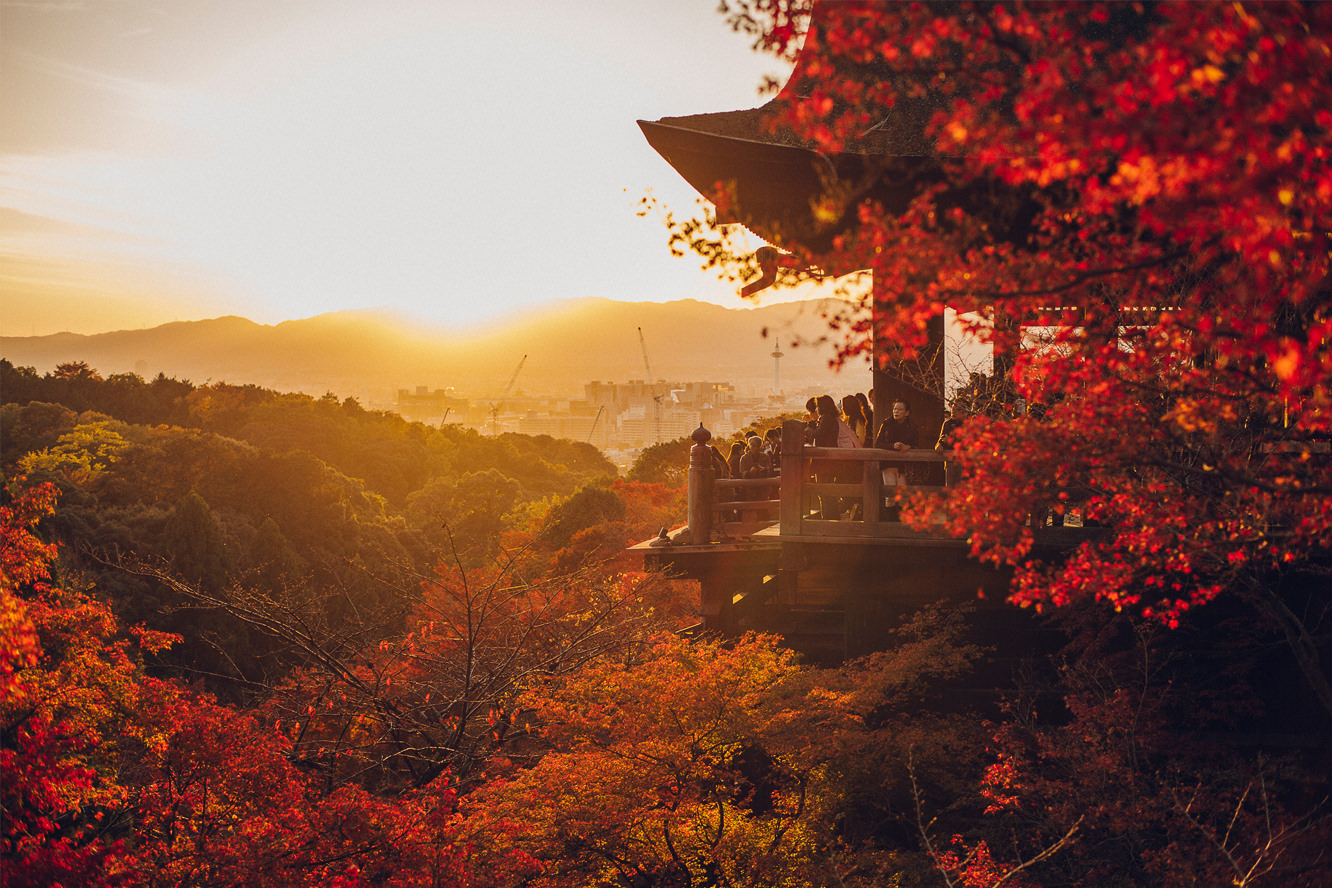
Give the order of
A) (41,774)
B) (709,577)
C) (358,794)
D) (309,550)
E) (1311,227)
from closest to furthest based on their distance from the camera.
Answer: (1311,227)
(41,774)
(358,794)
(709,577)
(309,550)

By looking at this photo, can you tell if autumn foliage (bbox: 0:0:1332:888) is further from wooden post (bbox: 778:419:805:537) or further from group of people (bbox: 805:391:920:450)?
wooden post (bbox: 778:419:805:537)

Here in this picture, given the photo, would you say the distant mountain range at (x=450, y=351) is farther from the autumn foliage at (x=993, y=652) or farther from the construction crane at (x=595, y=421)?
the autumn foliage at (x=993, y=652)

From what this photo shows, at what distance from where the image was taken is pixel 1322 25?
232 centimetres

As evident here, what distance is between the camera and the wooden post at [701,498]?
9789 mm

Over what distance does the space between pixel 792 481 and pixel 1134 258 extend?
490cm

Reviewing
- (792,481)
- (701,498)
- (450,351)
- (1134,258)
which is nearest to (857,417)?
(792,481)

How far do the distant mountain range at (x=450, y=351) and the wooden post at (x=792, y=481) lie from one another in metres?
127

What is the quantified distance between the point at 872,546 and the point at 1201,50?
6.39 metres

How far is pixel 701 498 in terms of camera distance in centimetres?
990

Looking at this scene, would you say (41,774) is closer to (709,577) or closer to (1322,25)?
(709,577)

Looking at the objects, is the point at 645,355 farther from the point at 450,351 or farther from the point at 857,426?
the point at 857,426

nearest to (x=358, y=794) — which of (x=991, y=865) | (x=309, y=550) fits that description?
(x=991, y=865)

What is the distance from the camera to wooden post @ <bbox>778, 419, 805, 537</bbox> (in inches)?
318

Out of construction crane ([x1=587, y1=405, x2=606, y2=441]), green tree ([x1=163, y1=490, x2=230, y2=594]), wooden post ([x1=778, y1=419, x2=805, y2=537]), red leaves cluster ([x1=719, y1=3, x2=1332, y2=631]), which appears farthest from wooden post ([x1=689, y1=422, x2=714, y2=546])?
construction crane ([x1=587, y1=405, x2=606, y2=441])
